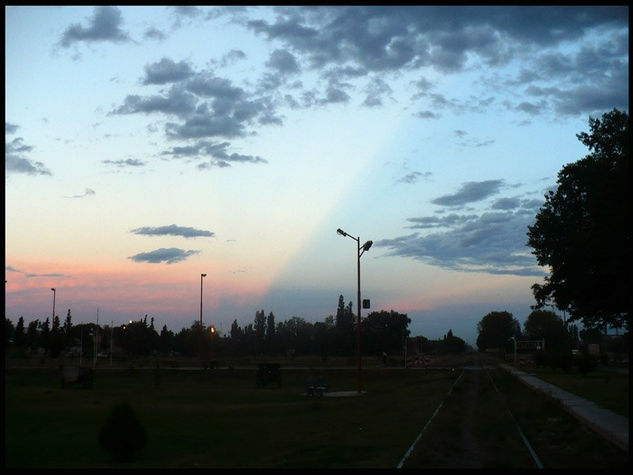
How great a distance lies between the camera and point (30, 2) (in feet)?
43.1

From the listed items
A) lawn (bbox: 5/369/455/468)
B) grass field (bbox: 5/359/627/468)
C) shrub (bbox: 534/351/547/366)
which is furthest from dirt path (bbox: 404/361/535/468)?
shrub (bbox: 534/351/547/366)

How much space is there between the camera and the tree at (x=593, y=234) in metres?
25.8

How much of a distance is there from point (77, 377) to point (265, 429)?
24700mm

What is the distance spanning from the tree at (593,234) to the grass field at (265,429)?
5.94m

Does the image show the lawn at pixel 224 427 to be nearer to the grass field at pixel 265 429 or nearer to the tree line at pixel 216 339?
the grass field at pixel 265 429

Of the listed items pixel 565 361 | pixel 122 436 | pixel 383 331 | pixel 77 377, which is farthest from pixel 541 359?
pixel 122 436

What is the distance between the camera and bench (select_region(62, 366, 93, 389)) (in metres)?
43.2

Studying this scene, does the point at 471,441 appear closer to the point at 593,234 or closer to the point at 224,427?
the point at 224,427

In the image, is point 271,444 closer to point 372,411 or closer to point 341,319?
point 372,411

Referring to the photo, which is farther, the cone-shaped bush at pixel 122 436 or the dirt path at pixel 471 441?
the cone-shaped bush at pixel 122 436

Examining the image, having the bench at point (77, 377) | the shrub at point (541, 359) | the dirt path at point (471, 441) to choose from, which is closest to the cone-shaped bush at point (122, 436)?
the dirt path at point (471, 441)

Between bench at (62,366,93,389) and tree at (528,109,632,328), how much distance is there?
2870cm

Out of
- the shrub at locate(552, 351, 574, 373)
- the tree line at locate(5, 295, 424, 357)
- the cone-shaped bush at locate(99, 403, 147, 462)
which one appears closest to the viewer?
the cone-shaped bush at locate(99, 403, 147, 462)

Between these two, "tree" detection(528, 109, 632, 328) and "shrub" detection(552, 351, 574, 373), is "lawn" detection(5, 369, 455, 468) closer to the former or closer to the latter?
"tree" detection(528, 109, 632, 328)
